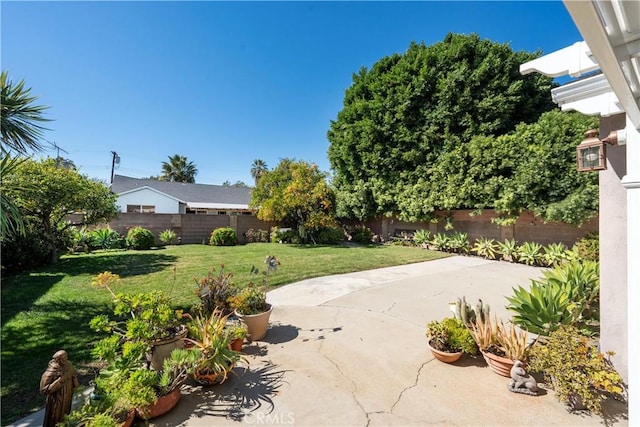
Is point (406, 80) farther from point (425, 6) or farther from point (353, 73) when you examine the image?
point (425, 6)

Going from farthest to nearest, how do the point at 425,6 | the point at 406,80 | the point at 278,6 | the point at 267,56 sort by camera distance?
the point at 406,80 < the point at 267,56 < the point at 425,6 < the point at 278,6

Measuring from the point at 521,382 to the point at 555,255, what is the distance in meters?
8.78

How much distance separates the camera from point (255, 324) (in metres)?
3.81

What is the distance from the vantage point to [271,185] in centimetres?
1526

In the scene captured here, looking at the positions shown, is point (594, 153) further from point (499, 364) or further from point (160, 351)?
point (160, 351)

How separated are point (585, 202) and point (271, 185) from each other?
1327cm

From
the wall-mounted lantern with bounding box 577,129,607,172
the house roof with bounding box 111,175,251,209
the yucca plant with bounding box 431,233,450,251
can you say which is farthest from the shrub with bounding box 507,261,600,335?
the house roof with bounding box 111,175,251,209

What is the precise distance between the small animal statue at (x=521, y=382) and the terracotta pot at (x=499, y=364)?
149 millimetres

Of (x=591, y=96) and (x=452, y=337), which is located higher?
(x=591, y=96)

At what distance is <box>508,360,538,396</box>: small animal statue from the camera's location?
264 cm

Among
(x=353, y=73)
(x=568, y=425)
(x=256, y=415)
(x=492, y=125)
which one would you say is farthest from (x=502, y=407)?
(x=353, y=73)

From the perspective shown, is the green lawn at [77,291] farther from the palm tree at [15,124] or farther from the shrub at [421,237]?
the shrub at [421,237]

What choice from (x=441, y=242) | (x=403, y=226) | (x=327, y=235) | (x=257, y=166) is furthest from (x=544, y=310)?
(x=257, y=166)

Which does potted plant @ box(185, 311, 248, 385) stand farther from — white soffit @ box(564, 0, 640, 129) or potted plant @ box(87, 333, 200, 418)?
white soffit @ box(564, 0, 640, 129)
